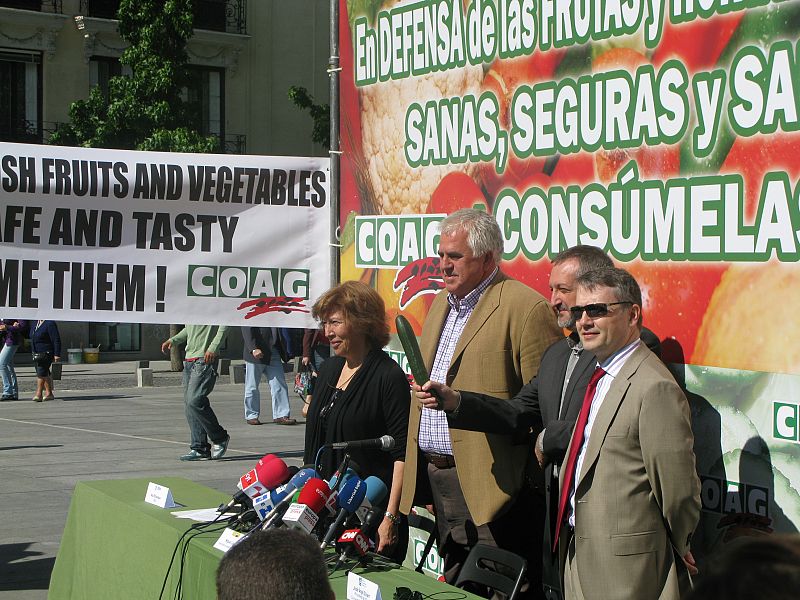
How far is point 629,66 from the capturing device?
481 centimetres

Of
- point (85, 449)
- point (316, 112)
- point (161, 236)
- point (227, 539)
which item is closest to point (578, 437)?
point (227, 539)

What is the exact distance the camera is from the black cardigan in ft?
16.4

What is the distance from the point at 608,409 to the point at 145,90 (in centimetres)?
2442

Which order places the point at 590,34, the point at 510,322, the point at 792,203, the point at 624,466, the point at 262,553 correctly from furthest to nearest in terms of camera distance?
1. the point at 590,34
2. the point at 510,322
3. the point at 792,203
4. the point at 624,466
5. the point at 262,553

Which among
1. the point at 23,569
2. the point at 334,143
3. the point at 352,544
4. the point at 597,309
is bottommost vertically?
the point at 23,569

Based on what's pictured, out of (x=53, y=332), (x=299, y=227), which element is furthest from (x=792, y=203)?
(x=53, y=332)

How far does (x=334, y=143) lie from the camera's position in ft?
22.5

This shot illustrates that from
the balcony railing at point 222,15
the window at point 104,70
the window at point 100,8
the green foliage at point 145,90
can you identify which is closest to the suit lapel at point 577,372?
the green foliage at point 145,90

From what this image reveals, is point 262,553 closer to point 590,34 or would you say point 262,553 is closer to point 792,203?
point 792,203

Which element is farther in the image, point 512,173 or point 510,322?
point 512,173

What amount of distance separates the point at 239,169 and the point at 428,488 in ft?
8.13

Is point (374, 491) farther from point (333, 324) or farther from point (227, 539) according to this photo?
point (333, 324)

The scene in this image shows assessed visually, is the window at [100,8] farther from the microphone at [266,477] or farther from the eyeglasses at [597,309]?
the eyeglasses at [597,309]

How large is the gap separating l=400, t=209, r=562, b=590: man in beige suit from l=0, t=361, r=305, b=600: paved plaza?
299cm
